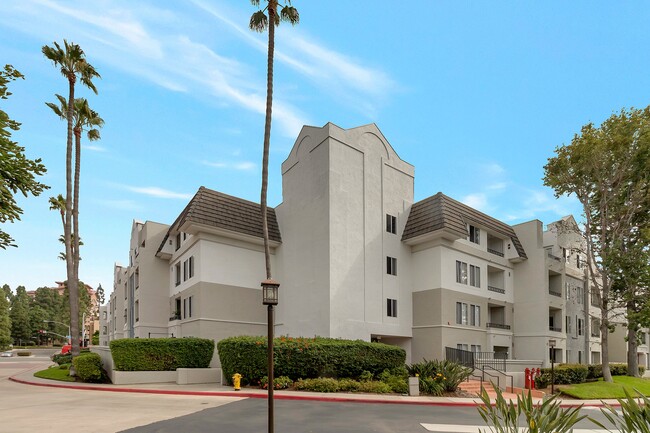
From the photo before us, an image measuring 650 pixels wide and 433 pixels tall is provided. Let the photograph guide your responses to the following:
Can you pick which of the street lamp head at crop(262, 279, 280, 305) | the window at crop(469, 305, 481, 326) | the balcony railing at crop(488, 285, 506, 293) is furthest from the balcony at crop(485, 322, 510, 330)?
the street lamp head at crop(262, 279, 280, 305)

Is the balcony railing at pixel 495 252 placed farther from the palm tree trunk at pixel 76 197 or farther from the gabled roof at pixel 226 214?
the palm tree trunk at pixel 76 197

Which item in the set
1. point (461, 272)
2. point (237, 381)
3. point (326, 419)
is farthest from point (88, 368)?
point (461, 272)

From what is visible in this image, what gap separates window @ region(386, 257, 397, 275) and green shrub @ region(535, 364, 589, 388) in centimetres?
1001

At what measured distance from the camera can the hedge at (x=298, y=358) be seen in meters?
21.1

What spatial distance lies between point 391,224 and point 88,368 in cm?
1915

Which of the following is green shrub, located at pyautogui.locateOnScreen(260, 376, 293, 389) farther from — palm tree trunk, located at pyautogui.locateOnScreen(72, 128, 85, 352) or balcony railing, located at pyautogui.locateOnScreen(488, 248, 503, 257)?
balcony railing, located at pyautogui.locateOnScreen(488, 248, 503, 257)

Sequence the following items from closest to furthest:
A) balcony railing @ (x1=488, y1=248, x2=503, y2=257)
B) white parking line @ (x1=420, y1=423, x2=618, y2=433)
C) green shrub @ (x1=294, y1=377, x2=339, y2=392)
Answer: white parking line @ (x1=420, y1=423, x2=618, y2=433) → green shrub @ (x1=294, y1=377, x2=339, y2=392) → balcony railing @ (x1=488, y1=248, x2=503, y2=257)

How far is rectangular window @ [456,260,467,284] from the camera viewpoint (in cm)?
3173

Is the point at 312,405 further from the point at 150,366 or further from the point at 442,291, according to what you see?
the point at 442,291

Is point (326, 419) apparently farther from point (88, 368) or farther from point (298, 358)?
point (88, 368)

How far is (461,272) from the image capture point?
105ft

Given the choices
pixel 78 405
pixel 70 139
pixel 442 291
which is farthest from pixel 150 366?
pixel 442 291

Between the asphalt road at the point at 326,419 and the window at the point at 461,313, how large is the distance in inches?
532

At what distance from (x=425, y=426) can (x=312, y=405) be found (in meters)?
4.56
